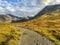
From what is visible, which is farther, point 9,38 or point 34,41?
point 34,41

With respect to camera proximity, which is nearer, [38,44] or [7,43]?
[7,43]

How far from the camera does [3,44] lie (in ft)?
202

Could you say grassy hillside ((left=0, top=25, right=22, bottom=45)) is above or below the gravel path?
above

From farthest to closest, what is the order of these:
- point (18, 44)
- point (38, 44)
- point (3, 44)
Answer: point (38, 44) → point (18, 44) → point (3, 44)

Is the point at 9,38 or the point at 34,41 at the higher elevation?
the point at 9,38

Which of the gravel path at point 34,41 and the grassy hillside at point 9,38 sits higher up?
the grassy hillside at point 9,38

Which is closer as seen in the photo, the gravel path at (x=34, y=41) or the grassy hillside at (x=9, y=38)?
the grassy hillside at (x=9, y=38)

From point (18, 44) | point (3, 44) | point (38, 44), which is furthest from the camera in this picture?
point (38, 44)

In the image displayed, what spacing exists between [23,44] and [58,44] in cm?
1594

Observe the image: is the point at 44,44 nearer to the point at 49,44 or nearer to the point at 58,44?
the point at 49,44

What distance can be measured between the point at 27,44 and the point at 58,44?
14.2m

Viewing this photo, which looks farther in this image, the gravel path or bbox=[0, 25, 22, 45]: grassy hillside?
the gravel path

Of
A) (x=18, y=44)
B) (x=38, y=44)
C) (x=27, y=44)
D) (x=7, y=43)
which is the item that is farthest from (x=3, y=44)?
(x=38, y=44)

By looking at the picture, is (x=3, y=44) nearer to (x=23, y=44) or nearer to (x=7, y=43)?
(x=7, y=43)
